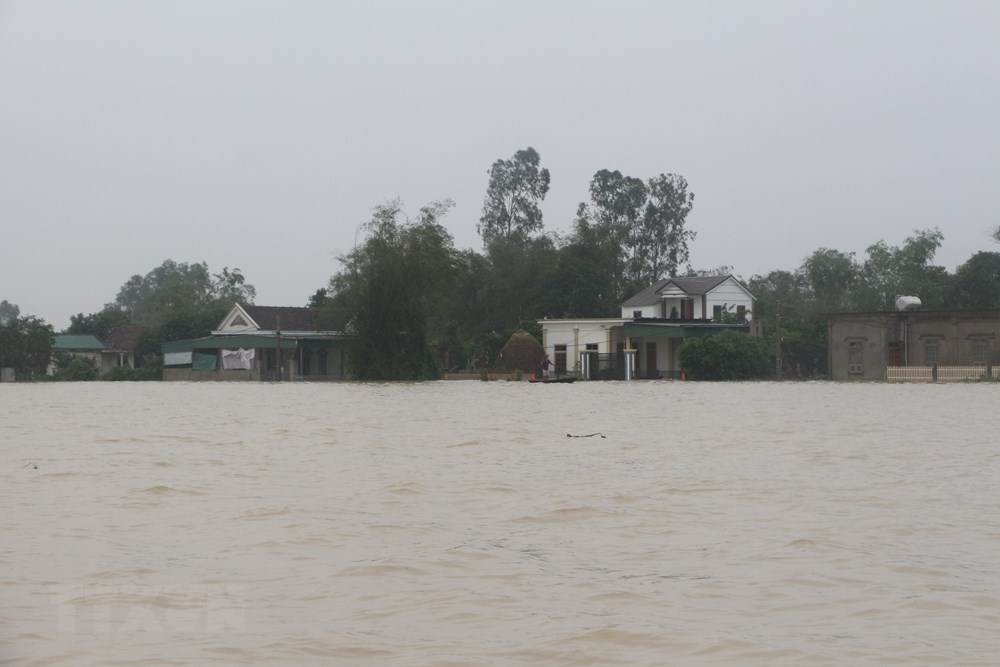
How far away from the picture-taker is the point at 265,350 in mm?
63781

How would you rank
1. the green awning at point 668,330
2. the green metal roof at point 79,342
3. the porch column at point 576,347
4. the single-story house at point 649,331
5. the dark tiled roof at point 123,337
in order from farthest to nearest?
the dark tiled roof at point 123,337 < the green metal roof at point 79,342 < the porch column at point 576,347 < the single-story house at point 649,331 < the green awning at point 668,330

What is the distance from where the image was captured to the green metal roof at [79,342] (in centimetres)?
8794

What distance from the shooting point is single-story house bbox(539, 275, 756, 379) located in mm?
64562

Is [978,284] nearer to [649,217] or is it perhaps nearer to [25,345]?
[649,217]

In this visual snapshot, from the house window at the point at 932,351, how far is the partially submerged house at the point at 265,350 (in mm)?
28019

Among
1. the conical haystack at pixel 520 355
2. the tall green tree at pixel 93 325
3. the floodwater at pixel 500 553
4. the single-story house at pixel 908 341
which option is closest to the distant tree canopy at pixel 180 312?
the tall green tree at pixel 93 325

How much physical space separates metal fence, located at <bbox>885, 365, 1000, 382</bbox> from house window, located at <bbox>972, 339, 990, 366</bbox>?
0.86 metres

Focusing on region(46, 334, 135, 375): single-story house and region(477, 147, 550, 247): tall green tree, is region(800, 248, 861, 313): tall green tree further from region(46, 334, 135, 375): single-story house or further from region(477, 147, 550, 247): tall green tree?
region(46, 334, 135, 375): single-story house

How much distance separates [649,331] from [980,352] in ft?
55.2

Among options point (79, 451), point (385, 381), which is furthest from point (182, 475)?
point (385, 381)

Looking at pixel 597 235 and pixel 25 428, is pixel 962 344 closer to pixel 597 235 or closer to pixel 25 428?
pixel 597 235

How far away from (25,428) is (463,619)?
17.3 metres

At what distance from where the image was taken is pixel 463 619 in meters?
6.34

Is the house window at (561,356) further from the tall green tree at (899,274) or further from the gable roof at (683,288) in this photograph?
the tall green tree at (899,274)
